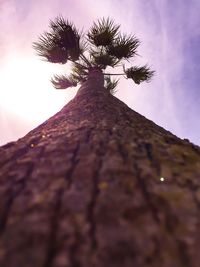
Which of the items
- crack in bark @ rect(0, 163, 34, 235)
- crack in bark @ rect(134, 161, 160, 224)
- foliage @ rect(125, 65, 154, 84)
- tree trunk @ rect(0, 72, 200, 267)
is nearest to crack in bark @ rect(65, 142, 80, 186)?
tree trunk @ rect(0, 72, 200, 267)

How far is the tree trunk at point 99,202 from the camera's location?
4.30 feet

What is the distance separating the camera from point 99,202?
1578 millimetres

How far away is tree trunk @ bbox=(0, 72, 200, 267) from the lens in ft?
4.30

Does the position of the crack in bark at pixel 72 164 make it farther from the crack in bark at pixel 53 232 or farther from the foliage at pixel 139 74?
the foliage at pixel 139 74

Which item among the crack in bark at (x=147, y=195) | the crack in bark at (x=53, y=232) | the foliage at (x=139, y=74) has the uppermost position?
the foliage at (x=139, y=74)

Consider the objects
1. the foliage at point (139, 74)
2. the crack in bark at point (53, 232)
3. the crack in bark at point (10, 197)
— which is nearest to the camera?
the crack in bark at point (53, 232)

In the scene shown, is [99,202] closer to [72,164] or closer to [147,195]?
[147,195]

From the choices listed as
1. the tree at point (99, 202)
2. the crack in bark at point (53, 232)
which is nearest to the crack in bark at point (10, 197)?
the tree at point (99, 202)

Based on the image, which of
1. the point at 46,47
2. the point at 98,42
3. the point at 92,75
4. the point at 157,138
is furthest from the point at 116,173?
the point at 98,42

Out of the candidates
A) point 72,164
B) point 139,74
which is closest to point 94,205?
point 72,164

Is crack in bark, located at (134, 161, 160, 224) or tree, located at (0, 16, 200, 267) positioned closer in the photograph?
tree, located at (0, 16, 200, 267)

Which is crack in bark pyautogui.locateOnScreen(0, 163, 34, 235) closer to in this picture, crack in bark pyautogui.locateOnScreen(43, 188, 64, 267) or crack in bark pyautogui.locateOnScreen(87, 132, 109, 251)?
crack in bark pyautogui.locateOnScreen(43, 188, 64, 267)

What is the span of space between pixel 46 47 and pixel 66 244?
5587 millimetres

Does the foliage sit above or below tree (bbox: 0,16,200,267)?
above
